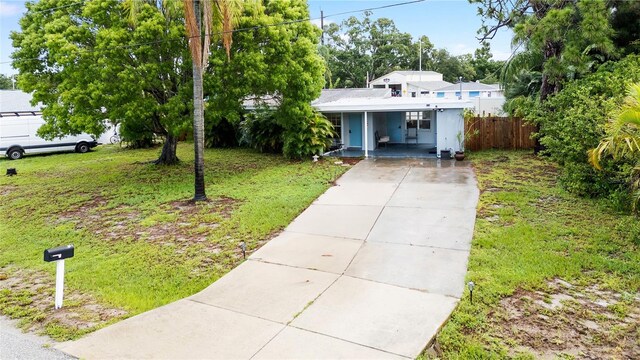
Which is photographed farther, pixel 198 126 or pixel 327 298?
pixel 198 126

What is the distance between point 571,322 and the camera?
5.10 meters

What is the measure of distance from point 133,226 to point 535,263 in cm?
808

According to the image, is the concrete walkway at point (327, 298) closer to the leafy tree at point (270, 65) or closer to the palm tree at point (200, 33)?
the palm tree at point (200, 33)

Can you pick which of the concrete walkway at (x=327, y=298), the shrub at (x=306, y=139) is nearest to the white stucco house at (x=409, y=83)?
the shrub at (x=306, y=139)

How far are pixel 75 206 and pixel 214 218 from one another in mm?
4473

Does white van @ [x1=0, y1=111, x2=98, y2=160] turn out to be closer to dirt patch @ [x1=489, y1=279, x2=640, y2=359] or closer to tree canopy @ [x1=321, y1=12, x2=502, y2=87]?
dirt patch @ [x1=489, y1=279, x2=640, y2=359]

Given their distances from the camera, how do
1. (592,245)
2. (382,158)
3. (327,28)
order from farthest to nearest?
(327,28), (382,158), (592,245)

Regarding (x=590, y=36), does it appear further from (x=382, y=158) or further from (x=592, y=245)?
(x=382, y=158)

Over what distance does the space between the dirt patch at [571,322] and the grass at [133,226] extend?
4308 millimetres

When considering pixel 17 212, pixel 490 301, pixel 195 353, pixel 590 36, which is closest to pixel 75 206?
pixel 17 212

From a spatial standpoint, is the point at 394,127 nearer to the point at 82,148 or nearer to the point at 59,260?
the point at 82,148

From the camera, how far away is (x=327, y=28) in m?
54.9

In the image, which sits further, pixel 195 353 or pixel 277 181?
pixel 277 181

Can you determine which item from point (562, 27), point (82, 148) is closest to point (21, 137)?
point (82, 148)
